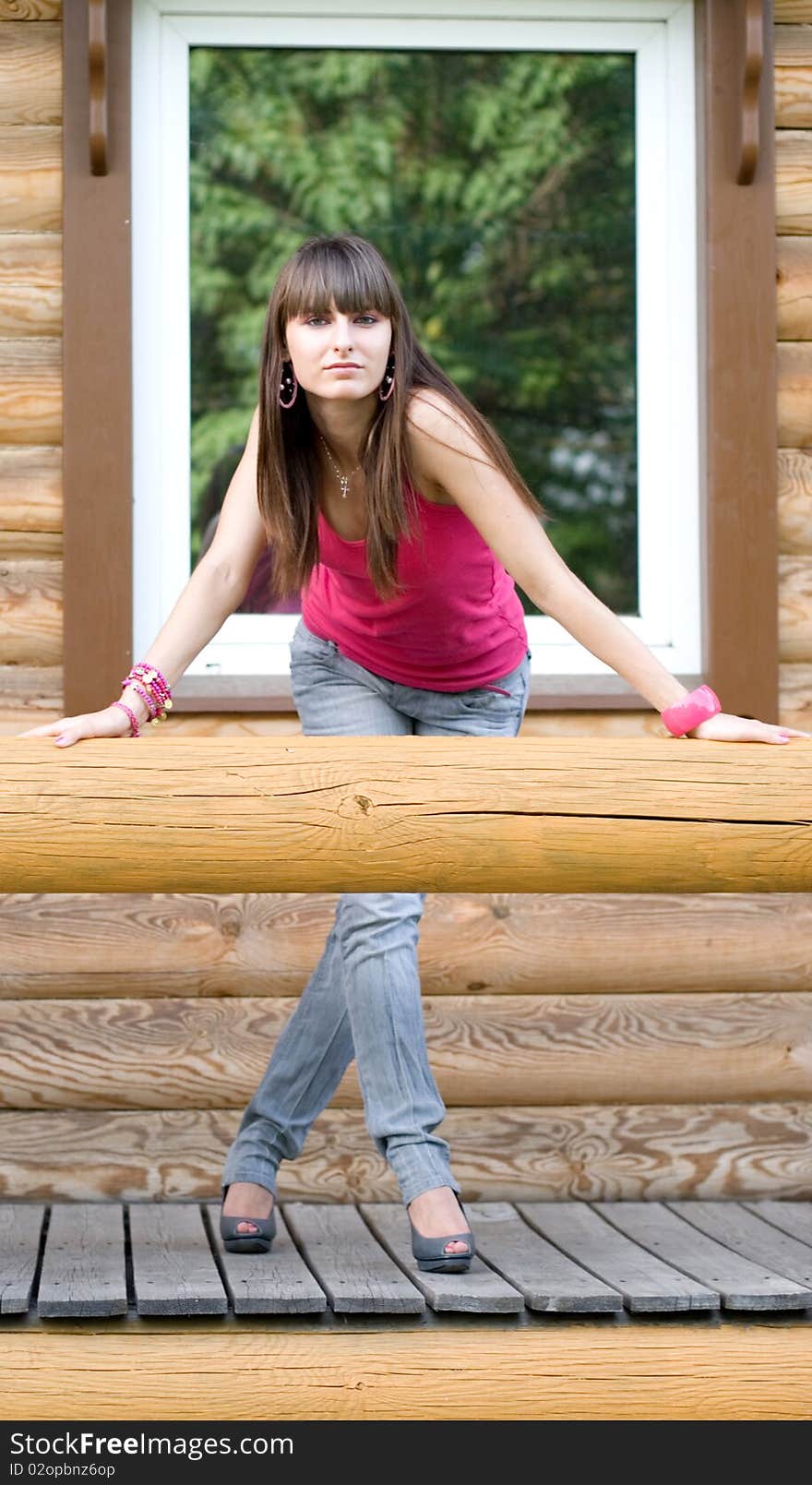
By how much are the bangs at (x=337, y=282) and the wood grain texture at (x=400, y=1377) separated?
149 centimetres

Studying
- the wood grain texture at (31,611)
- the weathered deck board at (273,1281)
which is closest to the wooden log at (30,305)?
the wood grain texture at (31,611)

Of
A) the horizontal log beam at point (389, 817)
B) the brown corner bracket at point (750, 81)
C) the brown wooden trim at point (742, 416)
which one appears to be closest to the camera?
the horizontal log beam at point (389, 817)

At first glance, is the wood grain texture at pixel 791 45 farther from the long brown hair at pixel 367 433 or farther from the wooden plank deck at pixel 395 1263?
the wooden plank deck at pixel 395 1263

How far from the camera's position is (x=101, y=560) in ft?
10.8

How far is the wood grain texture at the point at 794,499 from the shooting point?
345 cm

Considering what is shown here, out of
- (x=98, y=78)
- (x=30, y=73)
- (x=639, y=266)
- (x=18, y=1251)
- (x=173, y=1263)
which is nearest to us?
(x=173, y=1263)

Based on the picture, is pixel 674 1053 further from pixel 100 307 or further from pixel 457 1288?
pixel 100 307

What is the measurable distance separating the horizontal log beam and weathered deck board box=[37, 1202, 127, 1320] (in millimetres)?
669

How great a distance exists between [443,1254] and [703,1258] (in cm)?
51

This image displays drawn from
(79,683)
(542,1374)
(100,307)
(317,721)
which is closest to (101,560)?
(79,683)

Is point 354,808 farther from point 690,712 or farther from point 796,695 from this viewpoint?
point 796,695

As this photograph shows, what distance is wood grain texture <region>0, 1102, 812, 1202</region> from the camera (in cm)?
334

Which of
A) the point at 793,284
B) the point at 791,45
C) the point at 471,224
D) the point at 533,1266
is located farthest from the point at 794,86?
the point at 533,1266

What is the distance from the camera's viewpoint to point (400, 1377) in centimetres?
233
